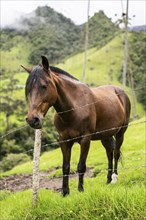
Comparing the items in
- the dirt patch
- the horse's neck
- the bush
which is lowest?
the bush

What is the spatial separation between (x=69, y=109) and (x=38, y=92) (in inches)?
41.3

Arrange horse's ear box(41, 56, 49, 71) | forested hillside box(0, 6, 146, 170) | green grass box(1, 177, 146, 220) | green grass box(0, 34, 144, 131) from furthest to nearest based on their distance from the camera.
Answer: green grass box(0, 34, 144, 131) < forested hillside box(0, 6, 146, 170) < horse's ear box(41, 56, 49, 71) < green grass box(1, 177, 146, 220)

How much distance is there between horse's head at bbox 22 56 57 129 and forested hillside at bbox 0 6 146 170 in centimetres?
3565

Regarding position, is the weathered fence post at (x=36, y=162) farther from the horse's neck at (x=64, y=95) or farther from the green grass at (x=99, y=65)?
the green grass at (x=99, y=65)

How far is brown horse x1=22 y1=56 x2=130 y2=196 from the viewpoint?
6148mm

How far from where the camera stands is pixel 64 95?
274 inches

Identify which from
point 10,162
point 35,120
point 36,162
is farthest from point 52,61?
point 35,120

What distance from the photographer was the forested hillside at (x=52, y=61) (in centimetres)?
6350

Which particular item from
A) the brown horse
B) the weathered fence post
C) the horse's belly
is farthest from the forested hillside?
the weathered fence post

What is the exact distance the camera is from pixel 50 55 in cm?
15400

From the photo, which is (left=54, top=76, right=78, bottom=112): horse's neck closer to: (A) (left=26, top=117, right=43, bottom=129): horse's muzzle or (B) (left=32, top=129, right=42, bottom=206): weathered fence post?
(B) (left=32, top=129, right=42, bottom=206): weathered fence post

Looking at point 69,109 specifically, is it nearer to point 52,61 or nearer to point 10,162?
point 10,162

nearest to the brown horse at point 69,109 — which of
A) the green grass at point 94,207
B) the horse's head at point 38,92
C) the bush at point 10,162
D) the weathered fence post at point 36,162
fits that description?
the horse's head at point 38,92

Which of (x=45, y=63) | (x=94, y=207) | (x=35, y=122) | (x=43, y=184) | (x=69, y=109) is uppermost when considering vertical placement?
(x=45, y=63)
